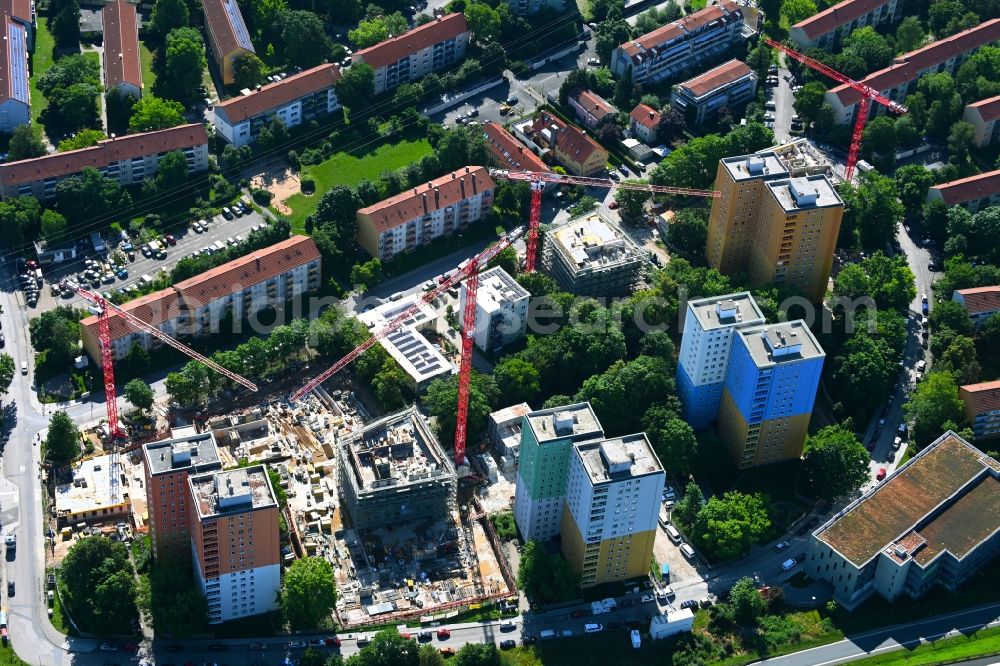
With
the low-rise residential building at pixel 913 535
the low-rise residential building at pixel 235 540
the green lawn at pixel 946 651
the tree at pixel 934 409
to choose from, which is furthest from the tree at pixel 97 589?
the tree at pixel 934 409

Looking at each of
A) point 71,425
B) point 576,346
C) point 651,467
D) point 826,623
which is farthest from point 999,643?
point 71,425

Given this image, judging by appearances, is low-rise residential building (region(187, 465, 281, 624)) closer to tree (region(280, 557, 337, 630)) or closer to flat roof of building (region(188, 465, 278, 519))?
flat roof of building (region(188, 465, 278, 519))

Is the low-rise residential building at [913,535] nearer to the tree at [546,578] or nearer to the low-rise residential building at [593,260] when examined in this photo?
the tree at [546,578]

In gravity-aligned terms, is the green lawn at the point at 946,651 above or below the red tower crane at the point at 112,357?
below

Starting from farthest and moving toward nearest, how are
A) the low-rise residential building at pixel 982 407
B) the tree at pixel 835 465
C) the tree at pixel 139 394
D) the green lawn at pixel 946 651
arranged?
the low-rise residential building at pixel 982 407 < the tree at pixel 139 394 < the tree at pixel 835 465 < the green lawn at pixel 946 651

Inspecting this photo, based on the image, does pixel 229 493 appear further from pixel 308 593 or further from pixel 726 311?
pixel 726 311

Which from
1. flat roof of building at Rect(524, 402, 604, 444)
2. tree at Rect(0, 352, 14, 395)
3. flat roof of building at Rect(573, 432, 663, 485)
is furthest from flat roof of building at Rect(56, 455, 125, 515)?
flat roof of building at Rect(573, 432, 663, 485)
